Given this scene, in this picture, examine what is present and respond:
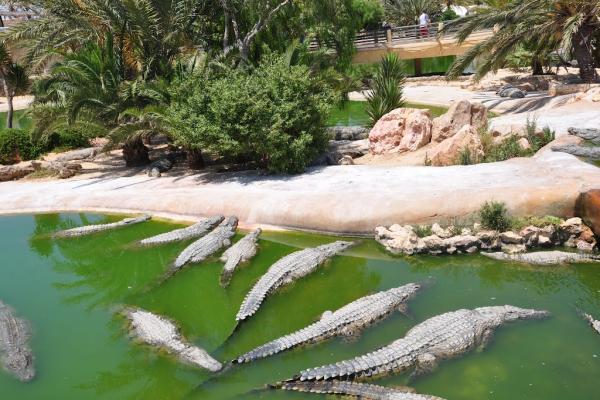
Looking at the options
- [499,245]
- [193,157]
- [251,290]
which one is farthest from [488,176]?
[193,157]

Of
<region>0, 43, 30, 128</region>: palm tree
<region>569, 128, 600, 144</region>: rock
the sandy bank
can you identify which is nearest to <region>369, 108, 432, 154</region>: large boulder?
the sandy bank

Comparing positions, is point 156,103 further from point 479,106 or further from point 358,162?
point 479,106

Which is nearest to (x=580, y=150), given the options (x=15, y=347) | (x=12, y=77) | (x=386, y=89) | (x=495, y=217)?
(x=495, y=217)

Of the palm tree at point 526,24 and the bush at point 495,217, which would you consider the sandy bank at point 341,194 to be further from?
the palm tree at point 526,24

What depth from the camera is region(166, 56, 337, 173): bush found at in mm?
11773

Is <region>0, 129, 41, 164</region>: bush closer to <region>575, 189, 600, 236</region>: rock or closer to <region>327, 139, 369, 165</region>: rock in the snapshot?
<region>327, 139, 369, 165</region>: rock

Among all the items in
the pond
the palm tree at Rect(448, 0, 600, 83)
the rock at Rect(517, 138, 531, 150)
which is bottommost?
the pond

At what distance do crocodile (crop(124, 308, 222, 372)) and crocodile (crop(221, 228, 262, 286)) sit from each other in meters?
1.48

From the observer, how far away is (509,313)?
6.83 m

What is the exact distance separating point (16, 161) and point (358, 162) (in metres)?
10.9

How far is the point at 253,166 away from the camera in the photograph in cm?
1370

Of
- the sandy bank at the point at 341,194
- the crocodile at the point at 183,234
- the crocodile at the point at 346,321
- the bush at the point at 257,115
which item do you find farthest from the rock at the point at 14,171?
the crocodile at the point at 346,321

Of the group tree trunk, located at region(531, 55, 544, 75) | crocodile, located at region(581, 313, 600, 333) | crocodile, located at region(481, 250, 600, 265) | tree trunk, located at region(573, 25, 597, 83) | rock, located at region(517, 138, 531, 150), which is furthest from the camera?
tree trunk, located at region(531, 55, 544, 75)

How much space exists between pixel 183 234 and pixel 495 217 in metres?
5.64
